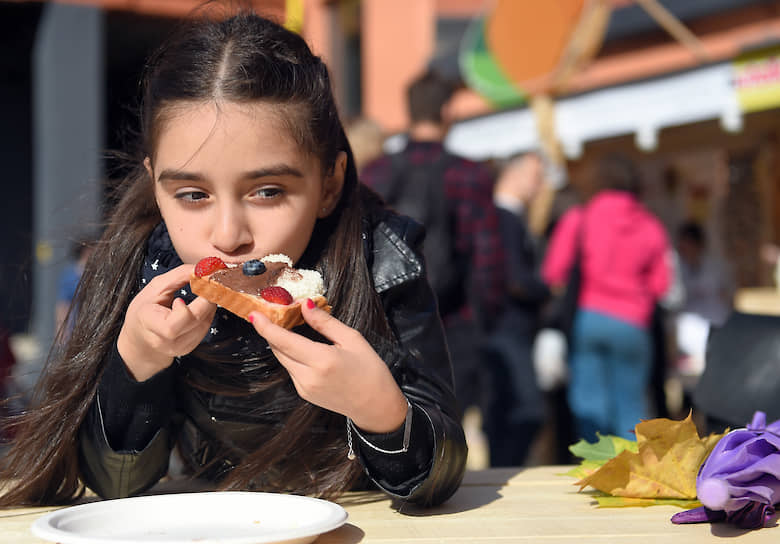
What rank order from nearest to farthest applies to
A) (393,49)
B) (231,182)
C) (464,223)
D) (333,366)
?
(333,366) < (231,182) < (464,223) < (393,49)

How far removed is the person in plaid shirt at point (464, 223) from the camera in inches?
159

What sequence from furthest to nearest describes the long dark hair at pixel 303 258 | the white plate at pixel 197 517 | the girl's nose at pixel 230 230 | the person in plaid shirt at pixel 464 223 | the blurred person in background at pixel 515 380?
the blurred person in background at pixel 515 380 → the person in plaid shirt at pixel 464 223 → the long dark hair at pixel 303 258 → the girl's nose at pixel 230 230 → the white plate at pixel 197 517

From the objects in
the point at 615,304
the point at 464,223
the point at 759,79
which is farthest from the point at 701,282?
the point at 464,223

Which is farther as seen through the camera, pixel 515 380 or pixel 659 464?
pixel 515 380

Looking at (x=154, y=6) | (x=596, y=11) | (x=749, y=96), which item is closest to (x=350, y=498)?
(x=749, y=96)

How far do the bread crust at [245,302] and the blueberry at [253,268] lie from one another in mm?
36

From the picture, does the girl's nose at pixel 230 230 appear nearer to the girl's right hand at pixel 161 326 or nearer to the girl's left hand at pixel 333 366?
the girl's right hand at pixel 161 326

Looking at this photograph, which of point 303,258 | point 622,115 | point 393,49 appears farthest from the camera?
point 393,49

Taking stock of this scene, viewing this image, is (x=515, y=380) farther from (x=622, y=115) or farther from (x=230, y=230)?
(x=230, y=230)

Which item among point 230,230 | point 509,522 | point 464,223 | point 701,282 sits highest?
point 464,223

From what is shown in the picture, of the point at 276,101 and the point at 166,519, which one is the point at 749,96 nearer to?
the point at 276,101

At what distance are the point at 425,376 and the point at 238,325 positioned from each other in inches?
13.7

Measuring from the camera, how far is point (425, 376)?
1.56 metres

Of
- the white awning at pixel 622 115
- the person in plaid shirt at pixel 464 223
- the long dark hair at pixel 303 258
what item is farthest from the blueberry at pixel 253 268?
the white awning at pixel 622 115
